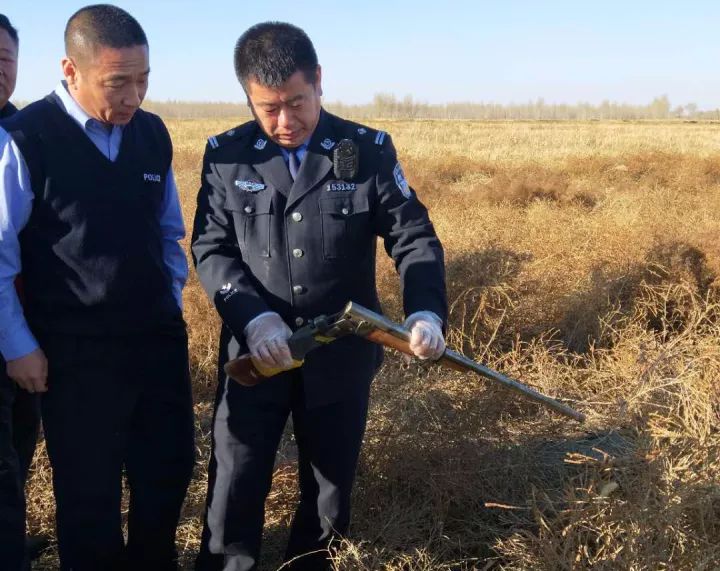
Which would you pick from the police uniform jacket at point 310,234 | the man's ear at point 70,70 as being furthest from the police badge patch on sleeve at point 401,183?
the man's ear at point 70,70

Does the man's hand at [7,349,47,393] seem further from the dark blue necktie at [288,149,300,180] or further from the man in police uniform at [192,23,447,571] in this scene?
the dark blue necktie at [288,149,300,180]

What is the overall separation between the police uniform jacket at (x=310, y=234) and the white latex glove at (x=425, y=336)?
2.8 inches

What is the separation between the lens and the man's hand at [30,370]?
87.4 inches

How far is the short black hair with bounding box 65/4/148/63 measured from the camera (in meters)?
2.20

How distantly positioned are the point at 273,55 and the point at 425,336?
3.14ft

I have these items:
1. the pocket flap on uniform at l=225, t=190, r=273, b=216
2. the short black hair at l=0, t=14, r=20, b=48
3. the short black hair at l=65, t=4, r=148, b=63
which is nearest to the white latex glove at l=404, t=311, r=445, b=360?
the pocket flap on uniform at l=225, t=190, r=273, b=216

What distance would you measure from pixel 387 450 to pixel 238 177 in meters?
1.57

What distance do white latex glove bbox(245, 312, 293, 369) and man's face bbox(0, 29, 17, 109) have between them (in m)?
1.58

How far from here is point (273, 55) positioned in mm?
2137

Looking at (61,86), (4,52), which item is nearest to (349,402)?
(61,86)

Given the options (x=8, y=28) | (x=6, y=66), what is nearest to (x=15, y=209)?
(x=6, y=66)

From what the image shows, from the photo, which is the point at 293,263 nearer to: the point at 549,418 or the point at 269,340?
the point at 269,340

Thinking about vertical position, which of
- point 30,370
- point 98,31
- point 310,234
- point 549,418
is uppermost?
point 98,31

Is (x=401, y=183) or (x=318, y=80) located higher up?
(x=318, y=80)
